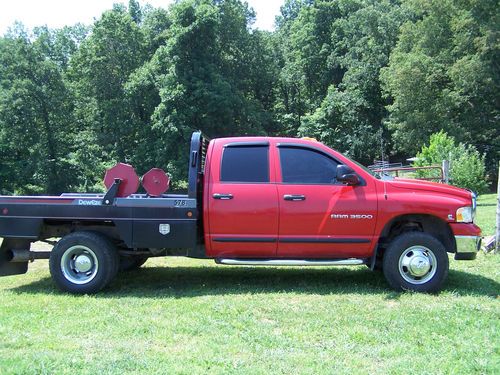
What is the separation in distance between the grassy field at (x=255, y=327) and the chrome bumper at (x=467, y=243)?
1.73ft

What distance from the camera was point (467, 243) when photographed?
6.43m

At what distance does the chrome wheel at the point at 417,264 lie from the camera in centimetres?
640

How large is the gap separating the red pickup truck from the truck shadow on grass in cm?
39

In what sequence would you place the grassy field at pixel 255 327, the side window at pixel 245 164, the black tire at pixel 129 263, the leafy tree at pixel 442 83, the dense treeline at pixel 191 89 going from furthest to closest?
the dense treeline at pixel 191 89 → the leafy tree at pixel 442 83 → the black tire at pixel 129 263 → the side window at pixel 245 164 → the grassy field at pixel 255 327

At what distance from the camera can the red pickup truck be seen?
21.2 feet

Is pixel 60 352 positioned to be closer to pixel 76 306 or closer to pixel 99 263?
pixel 76 306

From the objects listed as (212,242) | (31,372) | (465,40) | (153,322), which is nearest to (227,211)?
(212,242)

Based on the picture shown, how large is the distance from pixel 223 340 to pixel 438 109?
40358mm

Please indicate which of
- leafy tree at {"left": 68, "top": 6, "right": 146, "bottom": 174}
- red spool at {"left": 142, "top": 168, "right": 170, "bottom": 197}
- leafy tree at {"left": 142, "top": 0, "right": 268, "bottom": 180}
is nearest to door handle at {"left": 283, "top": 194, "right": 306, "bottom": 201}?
red spool at {"left": 142, "top": 168, "right": 170, "bottom": 197}

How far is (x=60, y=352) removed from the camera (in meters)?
4.53

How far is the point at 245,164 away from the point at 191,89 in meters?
34.3

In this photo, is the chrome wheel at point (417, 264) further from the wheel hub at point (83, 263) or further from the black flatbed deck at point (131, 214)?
the wheel hub at point (83, 263)

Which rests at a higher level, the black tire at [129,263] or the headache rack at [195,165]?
the headache rack at [195,165]

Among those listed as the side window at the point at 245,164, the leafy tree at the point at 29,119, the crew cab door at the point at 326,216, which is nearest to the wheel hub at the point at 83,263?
the side window at the point at 245,164
